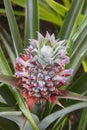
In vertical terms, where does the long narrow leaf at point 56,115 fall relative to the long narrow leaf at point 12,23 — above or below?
below

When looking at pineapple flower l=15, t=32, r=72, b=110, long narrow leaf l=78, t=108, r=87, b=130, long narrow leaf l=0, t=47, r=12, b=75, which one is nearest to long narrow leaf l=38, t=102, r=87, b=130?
pineapple flower l=15, t=32, r=72, b=110

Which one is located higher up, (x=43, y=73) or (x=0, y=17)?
(x=43, y=73)

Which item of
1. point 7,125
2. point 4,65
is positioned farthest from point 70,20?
point 7,125

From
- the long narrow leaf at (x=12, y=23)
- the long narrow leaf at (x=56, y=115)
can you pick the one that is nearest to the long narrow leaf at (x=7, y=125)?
the long narrow leaf at (x=56, y=115)

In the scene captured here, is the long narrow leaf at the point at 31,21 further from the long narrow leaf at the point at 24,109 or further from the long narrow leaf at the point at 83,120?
the long narrow leaf at the point at 83,120

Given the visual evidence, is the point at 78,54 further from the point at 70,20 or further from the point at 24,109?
the point at 24,109

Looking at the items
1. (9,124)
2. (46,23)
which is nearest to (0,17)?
(46,23)

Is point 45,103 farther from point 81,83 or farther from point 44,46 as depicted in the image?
point 44,46
